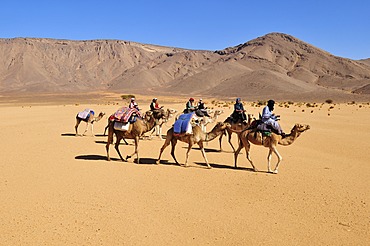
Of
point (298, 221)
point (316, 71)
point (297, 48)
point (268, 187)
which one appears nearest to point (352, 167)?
point (268, 187)

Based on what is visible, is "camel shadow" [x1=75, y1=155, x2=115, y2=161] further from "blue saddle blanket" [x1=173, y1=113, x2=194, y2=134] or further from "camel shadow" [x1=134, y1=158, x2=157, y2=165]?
"blue saddle blanket" [x1=173, y1=113, x2=194, y2=134]

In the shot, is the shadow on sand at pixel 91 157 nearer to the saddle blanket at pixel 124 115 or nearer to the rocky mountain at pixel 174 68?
the saddle blanket at pixel 124 115

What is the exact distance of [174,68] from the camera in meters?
160

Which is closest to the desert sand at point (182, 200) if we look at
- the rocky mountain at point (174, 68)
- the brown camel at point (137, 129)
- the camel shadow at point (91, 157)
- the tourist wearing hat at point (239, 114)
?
the camel shadow at point (91, 157)

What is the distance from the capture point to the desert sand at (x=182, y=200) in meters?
7.03

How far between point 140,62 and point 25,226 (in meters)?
177

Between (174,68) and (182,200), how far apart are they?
153049 millimetres

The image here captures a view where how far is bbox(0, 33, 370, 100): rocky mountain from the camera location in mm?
118375

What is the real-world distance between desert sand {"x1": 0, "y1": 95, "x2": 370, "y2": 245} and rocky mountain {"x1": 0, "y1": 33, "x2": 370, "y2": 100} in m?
88.3

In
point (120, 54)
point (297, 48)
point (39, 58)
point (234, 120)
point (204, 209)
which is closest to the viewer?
point (204, 209)

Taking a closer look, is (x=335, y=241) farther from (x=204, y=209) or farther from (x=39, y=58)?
(x=39, y=58)

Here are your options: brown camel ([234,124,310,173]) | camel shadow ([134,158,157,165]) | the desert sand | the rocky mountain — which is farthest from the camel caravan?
the rocky mountain

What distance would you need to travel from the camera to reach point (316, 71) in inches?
5418

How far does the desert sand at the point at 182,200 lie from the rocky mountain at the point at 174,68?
8834 cm
